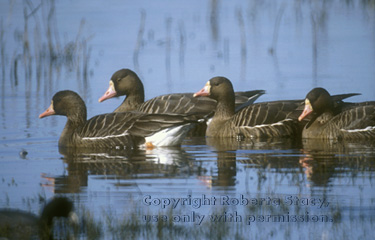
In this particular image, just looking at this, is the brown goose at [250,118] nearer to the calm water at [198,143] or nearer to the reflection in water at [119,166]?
the calm water at [198,143]

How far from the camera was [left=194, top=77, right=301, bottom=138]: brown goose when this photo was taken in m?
16.0

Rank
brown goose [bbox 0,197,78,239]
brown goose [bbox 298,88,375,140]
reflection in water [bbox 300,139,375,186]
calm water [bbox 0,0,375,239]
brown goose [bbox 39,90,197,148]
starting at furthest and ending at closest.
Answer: brown goose [bbox 298,88,375,140] < brown goose [bbox 39,90,197,148] < reflection in water [bbox 300,139,375,186] < calm water [bbox 0,0,375,239] < brown goose [bbox 0,197,78,239]

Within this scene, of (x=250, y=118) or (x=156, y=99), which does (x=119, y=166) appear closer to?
(x=250, y=118)

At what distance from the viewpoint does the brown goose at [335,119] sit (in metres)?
14.8

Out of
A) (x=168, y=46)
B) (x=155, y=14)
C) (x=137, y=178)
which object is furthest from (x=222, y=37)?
(x=137, y=178)

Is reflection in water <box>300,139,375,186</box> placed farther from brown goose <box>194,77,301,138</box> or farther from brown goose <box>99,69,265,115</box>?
brown goose <box>99,69,265,115</box>

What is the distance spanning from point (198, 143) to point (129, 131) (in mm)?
1560

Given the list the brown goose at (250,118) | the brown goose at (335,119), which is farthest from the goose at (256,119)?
the brown goose at (335,119)

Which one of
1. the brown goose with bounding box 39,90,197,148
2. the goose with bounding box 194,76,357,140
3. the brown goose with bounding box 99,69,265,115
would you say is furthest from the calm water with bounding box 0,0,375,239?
the brown goose with bounding box 99,69,265,115

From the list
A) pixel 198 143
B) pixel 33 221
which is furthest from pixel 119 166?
pixel 33 221

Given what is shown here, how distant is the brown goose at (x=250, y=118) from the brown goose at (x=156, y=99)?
0.47m

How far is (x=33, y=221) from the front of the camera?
8.62m

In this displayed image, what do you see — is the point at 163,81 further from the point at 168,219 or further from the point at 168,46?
the point at 168,219

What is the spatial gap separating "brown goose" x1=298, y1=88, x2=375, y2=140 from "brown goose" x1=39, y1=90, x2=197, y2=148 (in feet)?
7.89
